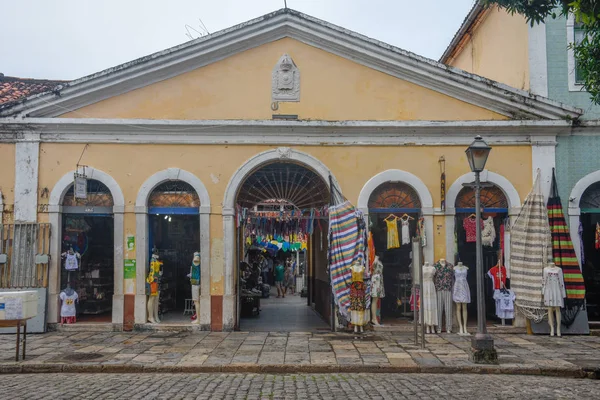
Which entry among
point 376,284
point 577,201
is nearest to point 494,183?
point 577,201

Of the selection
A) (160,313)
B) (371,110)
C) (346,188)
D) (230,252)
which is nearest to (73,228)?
(160,313)

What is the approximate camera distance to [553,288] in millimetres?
12133

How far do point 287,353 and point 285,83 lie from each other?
6055 millimetres

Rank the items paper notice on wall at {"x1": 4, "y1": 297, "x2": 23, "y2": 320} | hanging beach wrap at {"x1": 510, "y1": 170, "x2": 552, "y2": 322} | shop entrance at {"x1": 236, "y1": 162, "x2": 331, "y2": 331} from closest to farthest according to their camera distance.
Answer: paper notice on wall at {"x1": 4, "y1": 297, "x2": 23, "y2": 320} → hanging beach wrap at {"x1": 510, "y1": 170, "x2": 552, "y2": 322} → shop entrance at {"x1": 236, "y1": 162, "x2": 331, "y2": 331}

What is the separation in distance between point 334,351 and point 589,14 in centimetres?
678

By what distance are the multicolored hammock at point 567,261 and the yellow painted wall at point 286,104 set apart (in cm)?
260

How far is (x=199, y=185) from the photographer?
12961 mm

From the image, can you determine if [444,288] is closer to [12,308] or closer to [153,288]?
[153,288]

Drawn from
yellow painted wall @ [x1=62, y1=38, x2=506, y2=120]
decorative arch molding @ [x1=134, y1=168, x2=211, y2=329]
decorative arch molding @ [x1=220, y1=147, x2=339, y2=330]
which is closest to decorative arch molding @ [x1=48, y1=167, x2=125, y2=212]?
decorative arch molding @ [x1=134, y1=168, x2=211, y2=329]

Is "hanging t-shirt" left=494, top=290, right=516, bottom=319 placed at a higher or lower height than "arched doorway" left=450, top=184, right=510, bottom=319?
lower

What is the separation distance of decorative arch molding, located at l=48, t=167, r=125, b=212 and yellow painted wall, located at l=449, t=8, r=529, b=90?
9770 mm

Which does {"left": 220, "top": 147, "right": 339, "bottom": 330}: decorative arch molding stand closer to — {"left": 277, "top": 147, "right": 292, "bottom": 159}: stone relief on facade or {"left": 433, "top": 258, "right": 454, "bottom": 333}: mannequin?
{"left": 277, "top": 147, "right": 292, "bottom": 159}: stone relief on facade

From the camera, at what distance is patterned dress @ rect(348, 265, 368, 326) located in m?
12.1

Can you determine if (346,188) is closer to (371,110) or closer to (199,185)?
(371,110)
